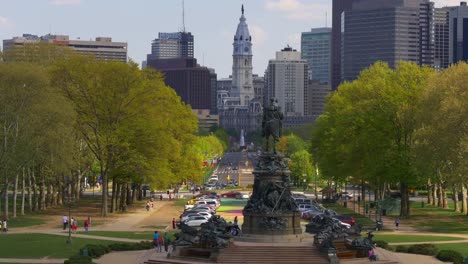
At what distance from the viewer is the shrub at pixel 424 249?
6662 cm

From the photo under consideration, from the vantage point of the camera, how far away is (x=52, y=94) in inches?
3698

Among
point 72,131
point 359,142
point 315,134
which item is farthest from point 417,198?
point 72,131

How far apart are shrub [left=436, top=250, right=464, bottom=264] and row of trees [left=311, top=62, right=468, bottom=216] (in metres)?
21.0

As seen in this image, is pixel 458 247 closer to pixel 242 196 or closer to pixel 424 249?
pixel 424 249

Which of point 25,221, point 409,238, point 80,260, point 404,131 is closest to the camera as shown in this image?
point 80,260

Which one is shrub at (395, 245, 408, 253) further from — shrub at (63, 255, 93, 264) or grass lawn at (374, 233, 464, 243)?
shrub at (63, 255, 93, 264)

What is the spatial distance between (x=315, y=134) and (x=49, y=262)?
8362cm

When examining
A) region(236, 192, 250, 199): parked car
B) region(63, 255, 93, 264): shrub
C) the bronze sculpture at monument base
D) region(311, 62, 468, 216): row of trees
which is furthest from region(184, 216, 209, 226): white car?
region(236, 192, 250, 199): parked car

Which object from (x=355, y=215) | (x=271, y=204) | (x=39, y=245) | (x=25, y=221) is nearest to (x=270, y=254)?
(x=271, y=204)

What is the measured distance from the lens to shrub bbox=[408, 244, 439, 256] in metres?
66.6

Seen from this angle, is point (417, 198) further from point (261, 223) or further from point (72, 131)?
point (261, 223)

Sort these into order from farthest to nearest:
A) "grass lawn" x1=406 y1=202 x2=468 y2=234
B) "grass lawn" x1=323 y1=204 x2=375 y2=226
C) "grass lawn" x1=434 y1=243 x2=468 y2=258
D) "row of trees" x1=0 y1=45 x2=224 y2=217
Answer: "grass lawn" x1=323 y1=204 x2=375 y2=226
"row of trees" x1=0 y1=45 x2=224 y2=217
"grass lawn" x1=406 y1=202 x2=468 y2=234
"grass lawn" x1=434 y1=243 x2=468 y2=258

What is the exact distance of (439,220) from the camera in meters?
97.2

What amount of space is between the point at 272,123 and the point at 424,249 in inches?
505
